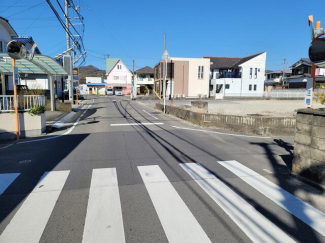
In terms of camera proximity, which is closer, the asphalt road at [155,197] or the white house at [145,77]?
the asphalt road at [155,197]

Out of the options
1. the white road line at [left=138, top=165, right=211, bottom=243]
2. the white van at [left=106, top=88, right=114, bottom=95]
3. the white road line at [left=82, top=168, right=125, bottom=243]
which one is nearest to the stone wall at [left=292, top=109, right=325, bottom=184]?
the white road line at [left=138, top=165, right=211, bottom=243]

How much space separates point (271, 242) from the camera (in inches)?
120

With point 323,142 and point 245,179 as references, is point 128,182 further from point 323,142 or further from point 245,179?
point 323,142

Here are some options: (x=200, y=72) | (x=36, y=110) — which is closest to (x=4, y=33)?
(x=36, y=110)

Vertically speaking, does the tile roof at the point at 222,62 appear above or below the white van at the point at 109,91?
above

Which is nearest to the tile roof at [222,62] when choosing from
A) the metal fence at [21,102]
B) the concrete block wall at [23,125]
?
the metal fence at [21,102]

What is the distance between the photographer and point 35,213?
12.3 ft

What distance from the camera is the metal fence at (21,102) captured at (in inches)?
392

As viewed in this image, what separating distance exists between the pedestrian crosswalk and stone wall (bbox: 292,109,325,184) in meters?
0.88

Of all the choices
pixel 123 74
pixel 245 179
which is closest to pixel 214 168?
pixel 245 179

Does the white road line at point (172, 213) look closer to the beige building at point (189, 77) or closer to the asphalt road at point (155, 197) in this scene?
the asphalt road at point (155, 197)

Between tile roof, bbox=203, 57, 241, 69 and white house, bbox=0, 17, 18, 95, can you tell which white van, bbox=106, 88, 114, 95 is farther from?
white house, bbox=0, 17, 18, 95

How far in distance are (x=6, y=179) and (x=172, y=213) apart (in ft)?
12.4

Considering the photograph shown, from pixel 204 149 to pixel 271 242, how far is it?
5.08 meters
